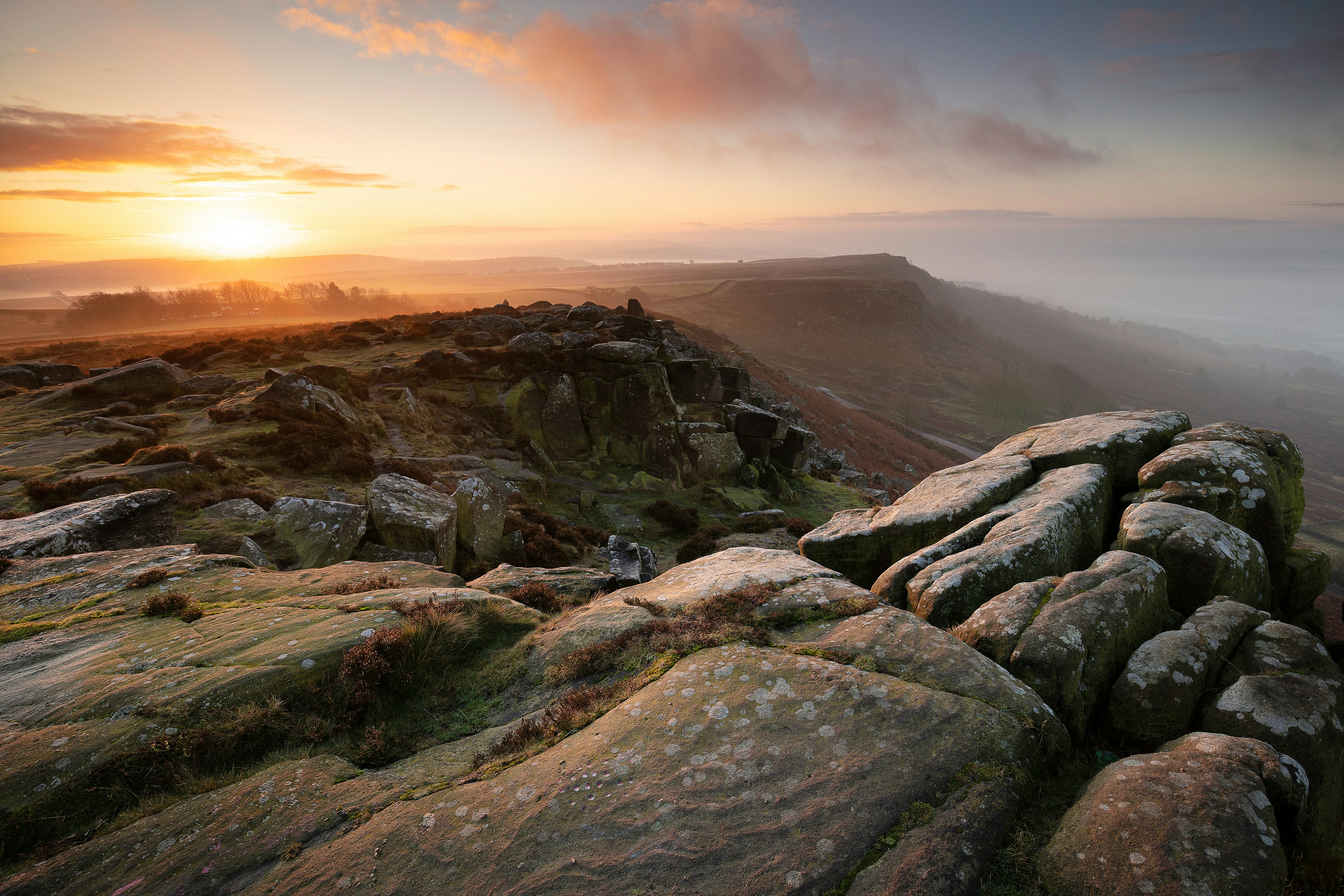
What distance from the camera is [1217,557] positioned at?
29.1 ft

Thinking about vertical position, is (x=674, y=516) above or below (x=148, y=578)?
below

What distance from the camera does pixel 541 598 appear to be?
11.2 meters

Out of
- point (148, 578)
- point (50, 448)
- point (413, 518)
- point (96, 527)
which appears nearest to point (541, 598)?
point (413, 518)

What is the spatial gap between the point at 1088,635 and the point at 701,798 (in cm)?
597

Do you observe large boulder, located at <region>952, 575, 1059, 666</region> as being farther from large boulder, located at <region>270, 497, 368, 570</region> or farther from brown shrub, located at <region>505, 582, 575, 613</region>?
large boulder, located at <region>270, 497, 368, 570</region>

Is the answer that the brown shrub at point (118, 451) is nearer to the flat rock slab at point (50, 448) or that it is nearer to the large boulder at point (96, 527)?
the flat rock slab at point (50, 448)

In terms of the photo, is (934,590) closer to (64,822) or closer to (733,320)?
(64,822)

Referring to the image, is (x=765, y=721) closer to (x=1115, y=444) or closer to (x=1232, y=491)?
(x=1232, y=491)

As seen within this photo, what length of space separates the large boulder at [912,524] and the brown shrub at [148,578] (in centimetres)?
1447

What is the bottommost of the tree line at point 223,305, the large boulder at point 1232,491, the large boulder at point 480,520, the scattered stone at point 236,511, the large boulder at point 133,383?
the large boulder at point 480,520

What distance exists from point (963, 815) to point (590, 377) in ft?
101

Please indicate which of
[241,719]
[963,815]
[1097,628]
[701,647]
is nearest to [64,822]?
[241,719]

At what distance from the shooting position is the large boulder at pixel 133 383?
82.3ft

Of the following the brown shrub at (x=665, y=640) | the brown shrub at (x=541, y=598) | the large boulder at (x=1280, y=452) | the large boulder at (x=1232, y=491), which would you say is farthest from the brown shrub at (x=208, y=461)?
the large boulder at (x=1280, y=452)
